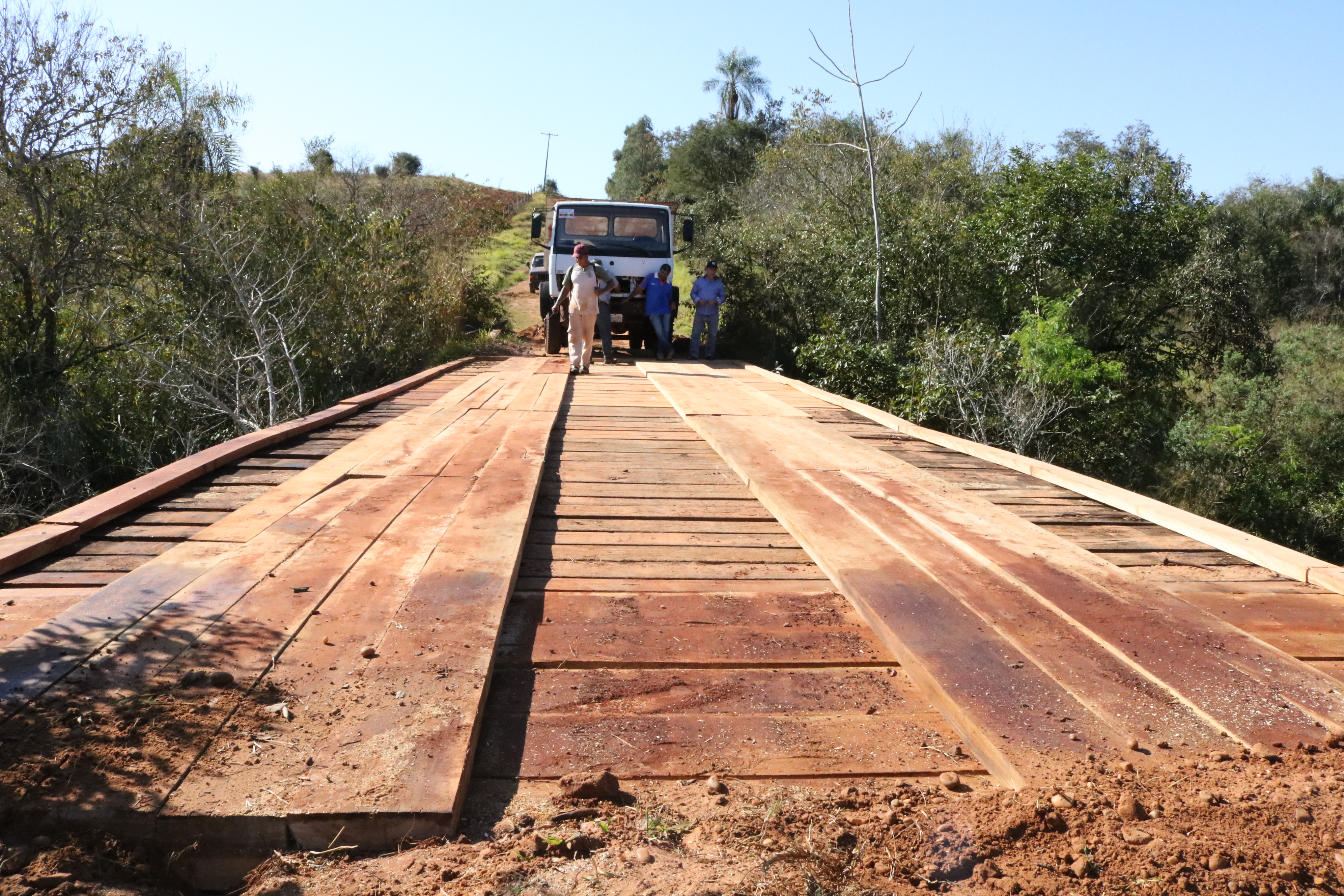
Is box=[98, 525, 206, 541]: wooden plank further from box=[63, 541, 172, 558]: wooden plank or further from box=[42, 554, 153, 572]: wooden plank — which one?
box=[42, 554, 153, 572]: wooden plank

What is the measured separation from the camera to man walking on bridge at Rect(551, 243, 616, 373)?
1066 cm

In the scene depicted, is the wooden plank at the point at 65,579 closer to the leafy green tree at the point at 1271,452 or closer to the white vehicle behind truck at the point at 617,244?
the white vehicle behind truck at the point at 617,244

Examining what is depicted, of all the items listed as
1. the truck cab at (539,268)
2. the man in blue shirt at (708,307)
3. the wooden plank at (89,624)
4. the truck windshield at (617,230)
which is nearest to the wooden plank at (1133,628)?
the wooden plank at (89,624)

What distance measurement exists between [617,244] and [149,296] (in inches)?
256

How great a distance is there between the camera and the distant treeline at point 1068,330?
1194cm

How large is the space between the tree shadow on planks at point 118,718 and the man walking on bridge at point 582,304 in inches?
328

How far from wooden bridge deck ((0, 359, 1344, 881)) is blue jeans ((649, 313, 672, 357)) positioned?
913cm

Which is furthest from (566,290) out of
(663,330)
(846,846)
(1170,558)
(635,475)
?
(846,846)

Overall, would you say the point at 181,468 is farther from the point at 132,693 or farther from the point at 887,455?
the point at 887,455

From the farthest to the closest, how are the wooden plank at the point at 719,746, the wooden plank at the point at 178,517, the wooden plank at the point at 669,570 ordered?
the wooden plank at the point at 178,517
the wooden plank at the point at 669,570
the wooden plank at the point at 719,746

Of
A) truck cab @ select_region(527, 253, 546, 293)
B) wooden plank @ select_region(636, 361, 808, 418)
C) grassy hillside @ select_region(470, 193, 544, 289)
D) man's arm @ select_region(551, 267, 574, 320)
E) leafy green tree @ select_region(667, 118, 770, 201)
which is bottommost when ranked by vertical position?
wooden plank @ select_region(636, 361, 808, 418)

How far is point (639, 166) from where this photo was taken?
164 ft

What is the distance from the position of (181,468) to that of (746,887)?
143 inches

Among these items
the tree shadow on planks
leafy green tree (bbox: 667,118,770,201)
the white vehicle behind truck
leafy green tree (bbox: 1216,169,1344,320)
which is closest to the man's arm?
the white vehicle behind truck
